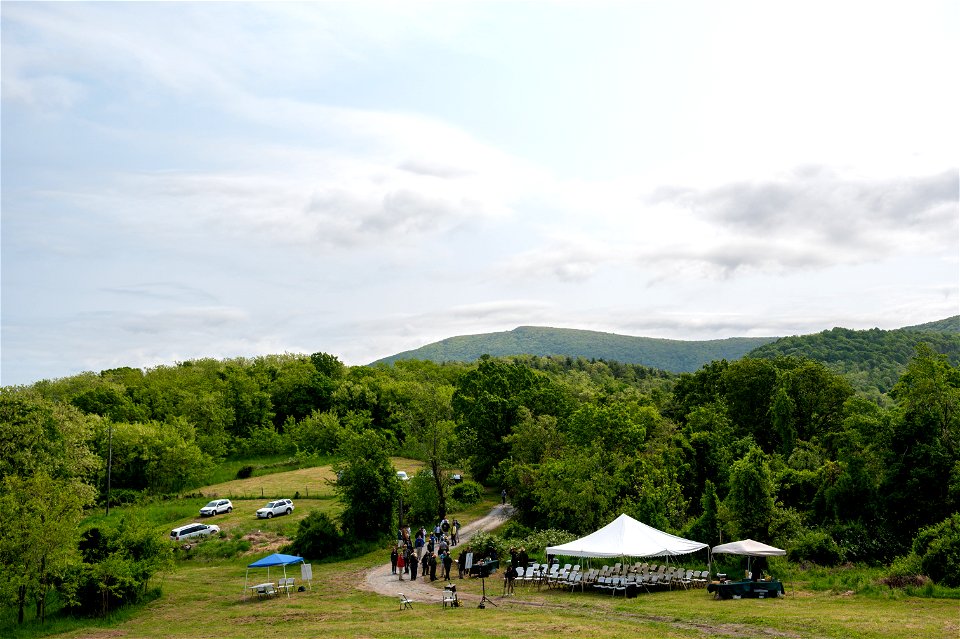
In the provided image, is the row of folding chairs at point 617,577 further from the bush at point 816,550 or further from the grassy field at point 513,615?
the bush at point 816,550

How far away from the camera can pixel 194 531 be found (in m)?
44.2

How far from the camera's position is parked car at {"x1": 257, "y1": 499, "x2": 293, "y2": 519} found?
1940 inches

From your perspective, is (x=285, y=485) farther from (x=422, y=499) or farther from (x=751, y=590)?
(x=751, y=590)

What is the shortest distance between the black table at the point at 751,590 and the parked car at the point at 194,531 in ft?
110

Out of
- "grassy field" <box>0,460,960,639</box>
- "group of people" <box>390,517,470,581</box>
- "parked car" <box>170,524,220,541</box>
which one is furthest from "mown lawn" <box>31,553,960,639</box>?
"parked car" <box>170,524,220,541</box>

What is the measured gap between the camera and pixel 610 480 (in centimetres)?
3675

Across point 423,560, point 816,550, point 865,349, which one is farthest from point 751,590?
point 865,349

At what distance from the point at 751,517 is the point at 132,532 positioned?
25.3 m

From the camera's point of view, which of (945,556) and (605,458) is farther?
(605,458)

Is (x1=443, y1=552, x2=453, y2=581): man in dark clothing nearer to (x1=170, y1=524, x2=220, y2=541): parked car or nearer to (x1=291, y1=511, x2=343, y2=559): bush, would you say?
(x1=291, y1=511, x2=343, y2=559): bush

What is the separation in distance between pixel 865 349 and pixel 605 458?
14531 cm

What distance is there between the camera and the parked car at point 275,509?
162 feet

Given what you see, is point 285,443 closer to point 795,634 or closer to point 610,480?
point 610,480

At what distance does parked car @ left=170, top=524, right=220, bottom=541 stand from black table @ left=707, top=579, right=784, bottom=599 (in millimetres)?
33385
